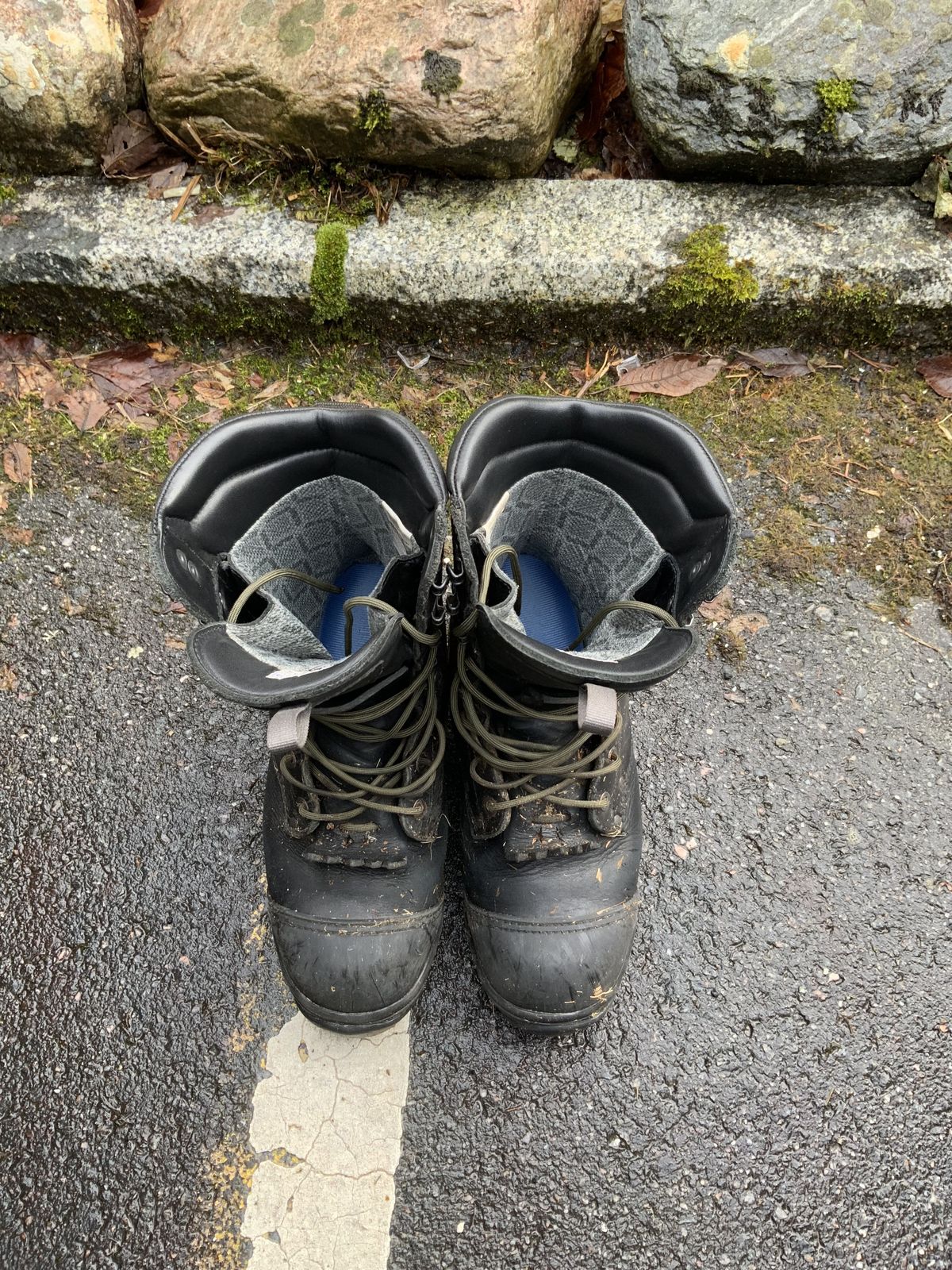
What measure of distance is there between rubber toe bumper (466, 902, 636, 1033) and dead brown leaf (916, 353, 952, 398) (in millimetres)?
1843

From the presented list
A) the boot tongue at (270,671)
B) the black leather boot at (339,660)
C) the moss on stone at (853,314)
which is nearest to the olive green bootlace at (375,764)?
the black leather boot at (339,660)

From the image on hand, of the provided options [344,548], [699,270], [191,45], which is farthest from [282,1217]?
[191,45]

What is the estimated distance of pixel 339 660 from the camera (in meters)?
1.50

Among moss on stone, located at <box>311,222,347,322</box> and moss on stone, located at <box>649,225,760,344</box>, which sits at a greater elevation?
moss on stone, located at <box>649,225,760,344</box>

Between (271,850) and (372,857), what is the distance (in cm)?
24

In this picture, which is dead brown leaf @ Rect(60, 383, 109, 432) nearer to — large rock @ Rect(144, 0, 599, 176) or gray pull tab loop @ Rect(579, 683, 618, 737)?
large rock @ Rect(144, 0, 599, 176)

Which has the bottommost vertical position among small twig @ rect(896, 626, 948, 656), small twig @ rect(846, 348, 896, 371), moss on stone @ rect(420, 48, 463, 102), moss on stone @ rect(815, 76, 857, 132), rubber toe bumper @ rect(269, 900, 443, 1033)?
rubber toe bumper @ rect(269, 900, 443, 1033)

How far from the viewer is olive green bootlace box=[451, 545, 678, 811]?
1494 millimetres

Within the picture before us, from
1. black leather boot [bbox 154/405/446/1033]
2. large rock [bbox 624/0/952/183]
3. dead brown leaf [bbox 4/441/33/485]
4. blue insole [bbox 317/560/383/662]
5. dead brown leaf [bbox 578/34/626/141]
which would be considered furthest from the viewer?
dead brown leaf [bbox 578/34/626/141]

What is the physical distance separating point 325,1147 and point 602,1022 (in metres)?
0.62

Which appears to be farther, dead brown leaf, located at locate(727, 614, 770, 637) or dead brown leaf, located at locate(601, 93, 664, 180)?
dead brown leaf, located at locate(601, 93, 664, 180)

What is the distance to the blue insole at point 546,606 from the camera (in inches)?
69.2

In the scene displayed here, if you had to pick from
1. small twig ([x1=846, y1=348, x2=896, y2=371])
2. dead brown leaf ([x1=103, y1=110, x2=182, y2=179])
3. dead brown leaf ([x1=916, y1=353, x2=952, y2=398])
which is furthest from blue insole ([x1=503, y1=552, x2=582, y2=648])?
dead brown leaf ([x1=103, y1=110, x2=182, y2=179])

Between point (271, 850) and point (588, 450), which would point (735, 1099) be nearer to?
point (271, 850)
